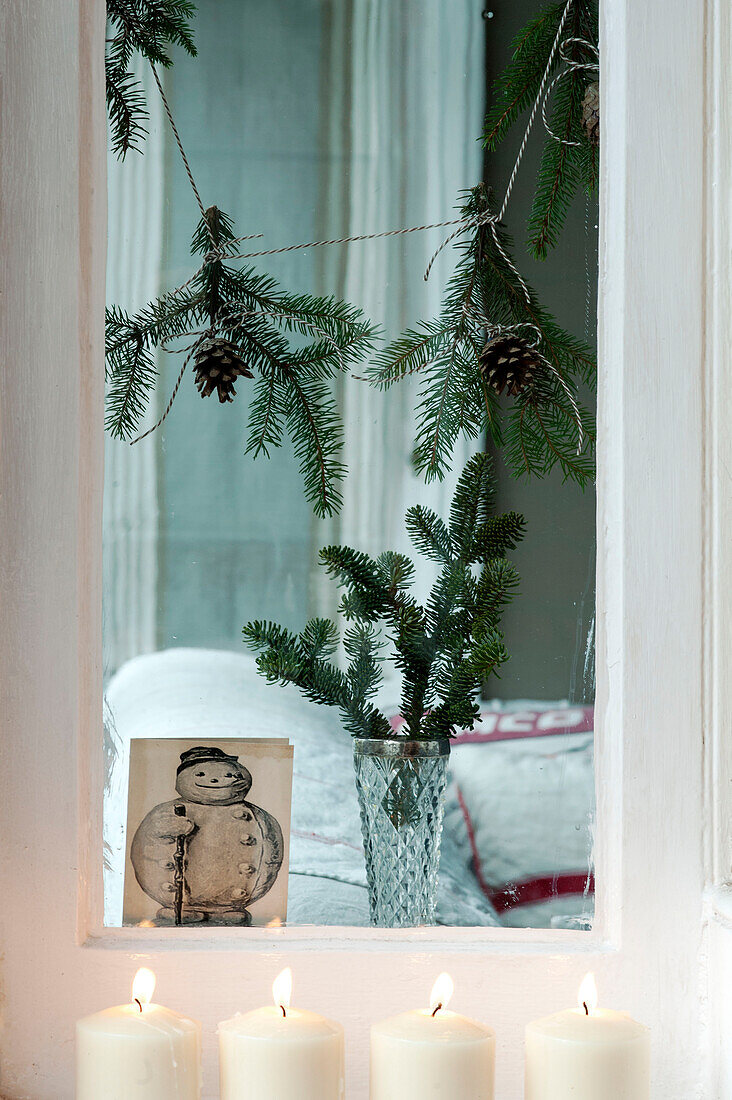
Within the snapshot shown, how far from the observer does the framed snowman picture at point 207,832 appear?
695 mm

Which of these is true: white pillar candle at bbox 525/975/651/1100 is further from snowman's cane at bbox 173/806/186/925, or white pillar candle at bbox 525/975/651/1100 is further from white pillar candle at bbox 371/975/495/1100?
snowman's cane at bbox 173/806/186/925

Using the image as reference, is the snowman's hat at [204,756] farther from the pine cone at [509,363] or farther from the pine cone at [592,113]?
the pine cone at [592,113]

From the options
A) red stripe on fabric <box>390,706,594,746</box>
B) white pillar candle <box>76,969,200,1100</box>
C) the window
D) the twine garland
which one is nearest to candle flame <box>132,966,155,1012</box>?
white pillar candle <box>76,969,200,1100</box>

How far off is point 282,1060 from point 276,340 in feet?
1.59

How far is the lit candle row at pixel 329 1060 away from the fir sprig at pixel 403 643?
22cm

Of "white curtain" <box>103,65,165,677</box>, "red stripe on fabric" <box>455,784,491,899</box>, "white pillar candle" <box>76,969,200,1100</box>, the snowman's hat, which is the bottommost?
"white pillar candle" <box>76,969,200,1100</box>

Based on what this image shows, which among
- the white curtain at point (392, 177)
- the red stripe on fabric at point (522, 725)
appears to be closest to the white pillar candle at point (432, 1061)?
the red stripe on fabric at point (522, 725)

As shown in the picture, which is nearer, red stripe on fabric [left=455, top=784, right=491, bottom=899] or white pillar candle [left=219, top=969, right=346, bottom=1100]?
white pillar candle [left=219, top=969, right=346, bottom=1100]

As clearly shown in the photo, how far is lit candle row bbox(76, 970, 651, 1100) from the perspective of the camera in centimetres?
53

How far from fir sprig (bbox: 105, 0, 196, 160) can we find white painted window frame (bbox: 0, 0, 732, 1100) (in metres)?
0.01

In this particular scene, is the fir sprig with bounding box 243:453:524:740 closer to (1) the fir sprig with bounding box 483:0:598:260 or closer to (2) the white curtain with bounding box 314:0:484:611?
(2) the white curtain with bounding box 314:0:484:611

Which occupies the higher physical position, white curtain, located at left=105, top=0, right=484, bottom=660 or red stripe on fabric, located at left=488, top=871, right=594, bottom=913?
white curtain, located at left=105, top=0, right=484, bottom=660
